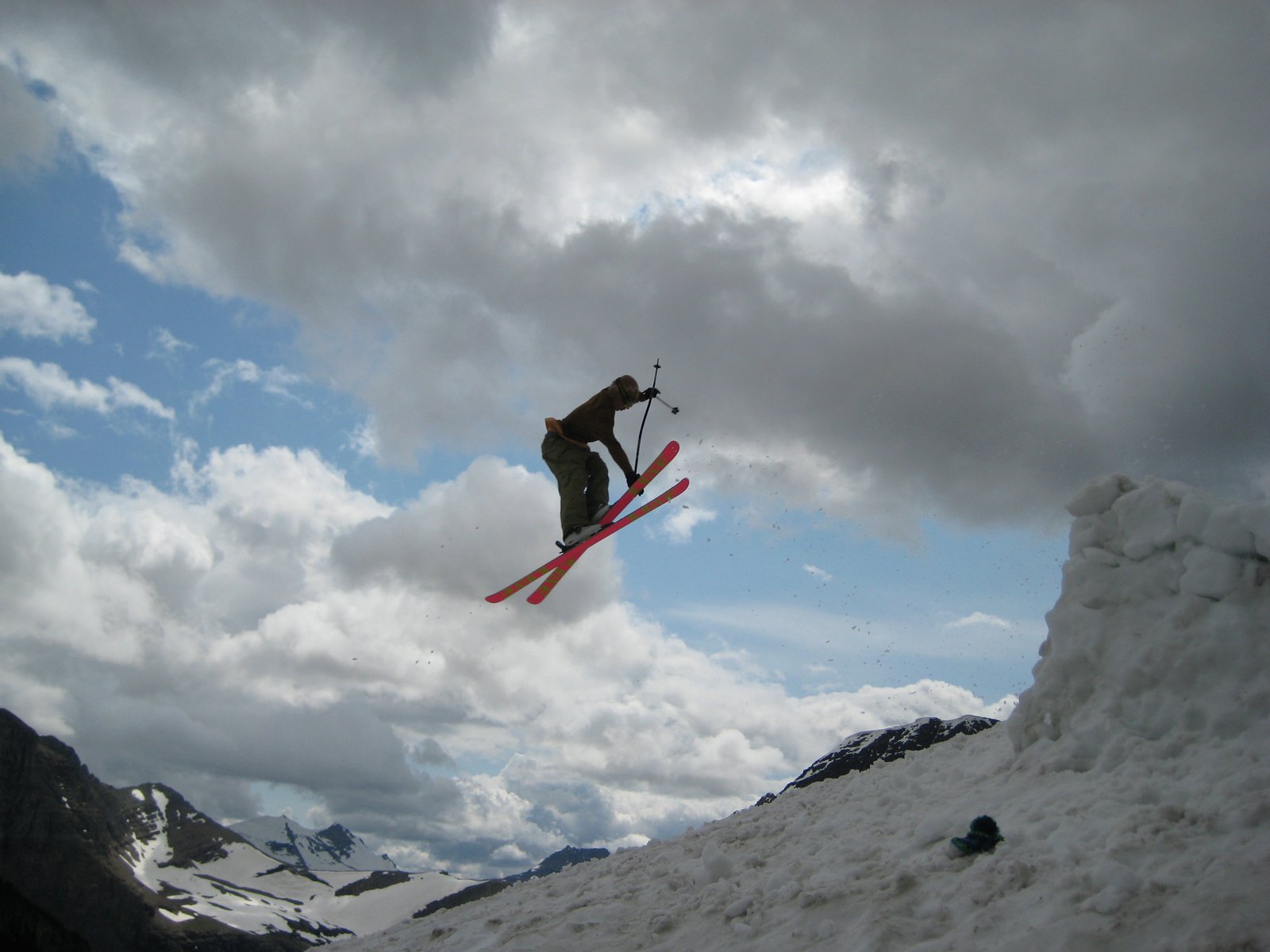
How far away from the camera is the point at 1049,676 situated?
8.29 meters

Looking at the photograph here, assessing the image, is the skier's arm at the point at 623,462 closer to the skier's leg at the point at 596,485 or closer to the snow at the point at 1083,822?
the skier's leg at the point at 596,485

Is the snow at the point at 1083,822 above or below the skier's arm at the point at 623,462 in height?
below

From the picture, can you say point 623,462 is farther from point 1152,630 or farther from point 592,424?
point 1152,630

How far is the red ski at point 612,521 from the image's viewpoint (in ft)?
50.6

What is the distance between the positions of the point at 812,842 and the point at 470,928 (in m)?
4.16

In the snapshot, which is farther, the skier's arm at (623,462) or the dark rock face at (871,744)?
the dark rock face at (871,744)

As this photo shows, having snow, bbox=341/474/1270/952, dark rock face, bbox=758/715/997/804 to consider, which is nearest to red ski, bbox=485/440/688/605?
snow, bbox=341/474/1270/952

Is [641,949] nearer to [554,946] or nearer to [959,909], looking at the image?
[554,946]

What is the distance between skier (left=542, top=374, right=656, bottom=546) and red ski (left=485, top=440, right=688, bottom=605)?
6.6 inches

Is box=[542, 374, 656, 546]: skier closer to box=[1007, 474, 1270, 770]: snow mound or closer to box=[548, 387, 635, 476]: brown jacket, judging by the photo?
box=[548, 387, 635, 476]: brown jacket

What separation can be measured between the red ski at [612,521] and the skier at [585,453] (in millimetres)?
169

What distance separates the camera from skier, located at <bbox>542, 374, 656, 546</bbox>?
14945 millimetres

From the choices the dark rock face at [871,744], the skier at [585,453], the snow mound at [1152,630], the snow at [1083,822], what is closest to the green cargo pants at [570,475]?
the skier at [585,453]

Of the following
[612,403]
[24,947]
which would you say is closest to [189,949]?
[24,947]
